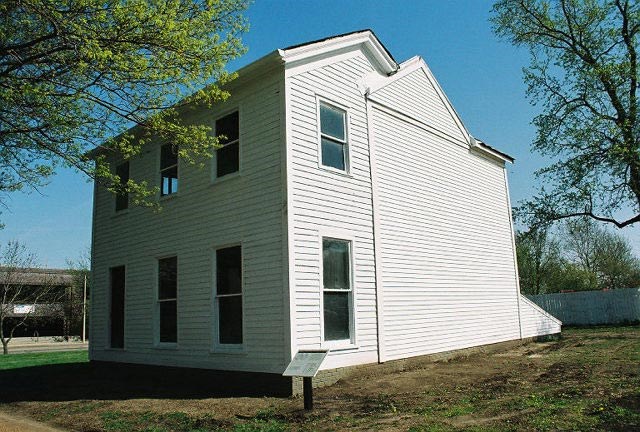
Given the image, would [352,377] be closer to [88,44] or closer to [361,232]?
[361,232]

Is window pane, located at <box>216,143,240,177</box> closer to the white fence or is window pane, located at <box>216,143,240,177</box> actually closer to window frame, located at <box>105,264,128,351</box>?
window frame, located at <box>105,264,128,351</box>

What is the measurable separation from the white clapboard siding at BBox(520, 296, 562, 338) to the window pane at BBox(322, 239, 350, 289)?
10.8 meters

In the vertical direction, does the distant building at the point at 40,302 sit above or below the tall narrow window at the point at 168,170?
below

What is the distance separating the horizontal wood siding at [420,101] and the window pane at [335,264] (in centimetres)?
444

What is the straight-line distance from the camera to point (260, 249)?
10.9 m

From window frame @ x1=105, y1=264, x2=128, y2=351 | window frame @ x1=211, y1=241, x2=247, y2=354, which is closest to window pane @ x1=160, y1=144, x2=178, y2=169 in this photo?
window frame @ x1=105, y1=264, x2=128, y2=351

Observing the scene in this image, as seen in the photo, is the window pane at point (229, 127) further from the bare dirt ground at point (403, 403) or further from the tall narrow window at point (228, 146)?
the bare dirt ground at point (403, 403)

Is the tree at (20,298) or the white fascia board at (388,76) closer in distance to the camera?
the white fascia board at (388,76)

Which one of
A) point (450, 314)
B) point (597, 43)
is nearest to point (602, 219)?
point (597, 43)

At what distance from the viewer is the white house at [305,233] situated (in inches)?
424

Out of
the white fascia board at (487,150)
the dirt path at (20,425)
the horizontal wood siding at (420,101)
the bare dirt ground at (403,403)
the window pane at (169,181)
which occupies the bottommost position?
the dirt path at (20,425)

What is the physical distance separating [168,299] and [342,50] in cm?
773

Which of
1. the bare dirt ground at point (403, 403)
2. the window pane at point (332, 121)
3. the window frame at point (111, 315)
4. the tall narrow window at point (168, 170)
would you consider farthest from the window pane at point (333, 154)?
the window frame at point (111, 315)

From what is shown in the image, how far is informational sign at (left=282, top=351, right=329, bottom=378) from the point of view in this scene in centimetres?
806
